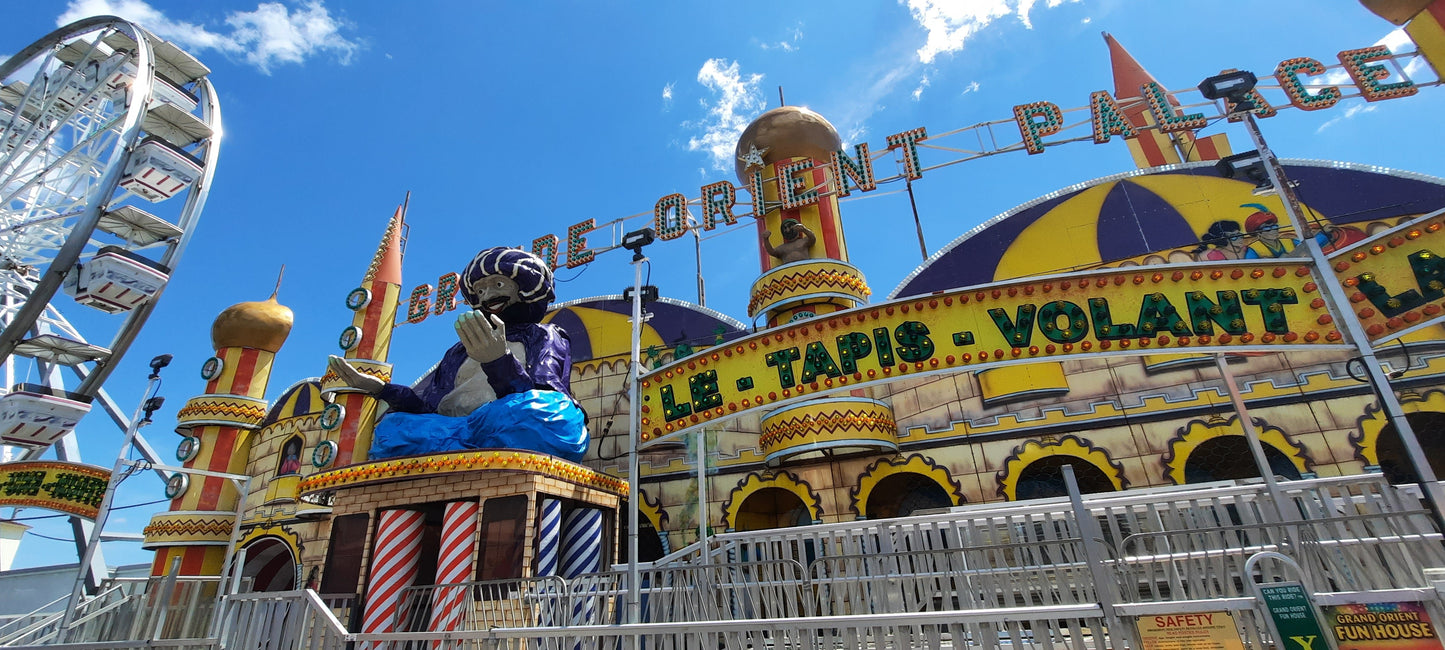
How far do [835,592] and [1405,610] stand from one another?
10.8 ft

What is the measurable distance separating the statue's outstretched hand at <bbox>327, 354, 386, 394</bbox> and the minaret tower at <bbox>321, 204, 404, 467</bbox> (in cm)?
439

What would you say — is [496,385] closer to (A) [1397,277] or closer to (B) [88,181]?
(A) [1397,277]

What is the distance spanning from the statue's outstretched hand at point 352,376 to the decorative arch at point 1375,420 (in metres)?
13.4

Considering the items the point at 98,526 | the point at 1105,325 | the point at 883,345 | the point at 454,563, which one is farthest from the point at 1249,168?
the point at 98,526

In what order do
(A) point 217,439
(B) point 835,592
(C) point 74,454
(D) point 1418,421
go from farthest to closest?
→ (C) point 74,454 < (A) point 217,439 < (D) point 1418,421 < (B) point 835,592

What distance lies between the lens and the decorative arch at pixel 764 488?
10.7 meters

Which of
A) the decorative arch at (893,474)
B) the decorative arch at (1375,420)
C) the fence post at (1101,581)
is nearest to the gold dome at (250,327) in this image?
the decorative arch at (893,474)

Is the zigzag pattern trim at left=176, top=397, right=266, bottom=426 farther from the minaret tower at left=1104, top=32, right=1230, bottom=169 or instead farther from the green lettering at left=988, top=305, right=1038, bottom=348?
the minaret tower at left=1104, top=32, right=1230, bottom=169

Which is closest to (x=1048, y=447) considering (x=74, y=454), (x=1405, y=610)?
(x=1405, y=610)

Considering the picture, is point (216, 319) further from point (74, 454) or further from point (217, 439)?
point (74, 454)

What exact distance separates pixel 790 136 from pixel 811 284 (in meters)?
3.54

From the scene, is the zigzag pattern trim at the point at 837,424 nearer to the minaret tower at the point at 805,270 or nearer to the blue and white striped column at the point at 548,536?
the minaret tower at the point at 805,270

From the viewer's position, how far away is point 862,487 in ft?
34.4

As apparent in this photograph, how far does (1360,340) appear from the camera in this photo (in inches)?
184
